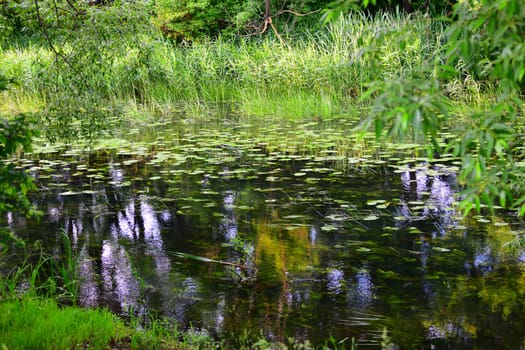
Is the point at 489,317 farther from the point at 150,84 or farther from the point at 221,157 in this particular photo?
the point at 150,84

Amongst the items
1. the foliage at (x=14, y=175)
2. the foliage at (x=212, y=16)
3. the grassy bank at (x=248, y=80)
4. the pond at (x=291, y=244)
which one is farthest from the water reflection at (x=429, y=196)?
the foliage at (x=212, y=16)

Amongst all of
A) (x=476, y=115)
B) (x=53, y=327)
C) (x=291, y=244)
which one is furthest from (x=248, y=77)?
(x=476, y=115)

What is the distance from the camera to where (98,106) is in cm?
536

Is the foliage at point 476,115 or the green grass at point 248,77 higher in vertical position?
the foliage at point 476,115

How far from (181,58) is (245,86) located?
1929 mm

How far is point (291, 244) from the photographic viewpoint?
489 cm

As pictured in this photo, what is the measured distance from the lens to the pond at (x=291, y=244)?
3637 millimetres

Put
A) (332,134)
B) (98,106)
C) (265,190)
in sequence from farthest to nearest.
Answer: (332,134) → (265,190) → (98,106)

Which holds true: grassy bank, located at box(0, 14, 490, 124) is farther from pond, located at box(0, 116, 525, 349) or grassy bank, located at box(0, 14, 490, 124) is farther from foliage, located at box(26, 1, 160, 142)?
foliage, located at box(26, 1, 160, 142)

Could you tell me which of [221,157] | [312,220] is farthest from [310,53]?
[312,220]

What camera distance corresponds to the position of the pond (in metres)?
3.64

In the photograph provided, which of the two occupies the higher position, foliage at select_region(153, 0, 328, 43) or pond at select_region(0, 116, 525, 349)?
foliage at select_region(153, 0, 328, 43)

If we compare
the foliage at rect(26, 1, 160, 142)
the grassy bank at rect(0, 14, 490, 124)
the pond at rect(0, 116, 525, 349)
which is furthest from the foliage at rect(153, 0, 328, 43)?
the foliage at rect(26, 1, 160, 142)

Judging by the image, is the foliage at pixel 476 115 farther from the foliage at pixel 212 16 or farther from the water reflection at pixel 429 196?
the foliage at pixel 212 16
